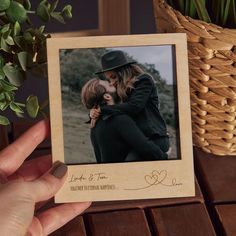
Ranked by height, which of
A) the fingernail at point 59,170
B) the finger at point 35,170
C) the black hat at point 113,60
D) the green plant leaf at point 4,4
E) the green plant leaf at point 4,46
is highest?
the green plant leaf at point 4,4

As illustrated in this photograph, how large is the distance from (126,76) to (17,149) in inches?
8.4

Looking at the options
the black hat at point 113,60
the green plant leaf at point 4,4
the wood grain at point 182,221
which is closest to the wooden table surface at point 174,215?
the wood grain at point 182,221

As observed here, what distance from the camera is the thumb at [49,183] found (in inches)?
34.1

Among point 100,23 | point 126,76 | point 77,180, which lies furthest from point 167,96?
point 100,23

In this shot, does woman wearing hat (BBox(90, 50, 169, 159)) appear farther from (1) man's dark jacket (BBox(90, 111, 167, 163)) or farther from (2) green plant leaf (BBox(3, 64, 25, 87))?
(2) green plant leaf (BBox(3, 64, 25, 87))

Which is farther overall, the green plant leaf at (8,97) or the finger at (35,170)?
the finger at (35,170)

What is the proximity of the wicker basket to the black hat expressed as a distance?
0.28ft

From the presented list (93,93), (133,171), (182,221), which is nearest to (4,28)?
(93,93)

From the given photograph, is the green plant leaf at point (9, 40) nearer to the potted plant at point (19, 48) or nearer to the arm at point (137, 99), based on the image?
the potted plant at point (19, 48)

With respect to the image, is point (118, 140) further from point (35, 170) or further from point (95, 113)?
point (35, 170)

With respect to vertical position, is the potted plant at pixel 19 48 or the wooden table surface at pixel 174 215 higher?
the potted plant at pixel 19 48

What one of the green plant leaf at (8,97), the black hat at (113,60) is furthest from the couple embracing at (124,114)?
the green plant leaf at (8,97)

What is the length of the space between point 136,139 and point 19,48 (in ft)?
0.68

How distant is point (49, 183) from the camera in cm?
88
